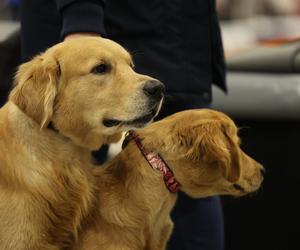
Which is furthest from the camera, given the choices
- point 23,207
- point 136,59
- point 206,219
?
point 206,219

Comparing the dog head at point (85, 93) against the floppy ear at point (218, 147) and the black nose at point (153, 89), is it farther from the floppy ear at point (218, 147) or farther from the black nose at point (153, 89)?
the floppy ear at point (218, 147)

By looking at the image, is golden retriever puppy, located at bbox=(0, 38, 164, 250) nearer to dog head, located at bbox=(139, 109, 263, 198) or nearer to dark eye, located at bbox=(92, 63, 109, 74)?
dark eye, located at bbox=(92, 63, 109, 74)

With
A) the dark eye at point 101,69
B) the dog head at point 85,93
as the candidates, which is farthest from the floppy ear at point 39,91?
the dark eye at point 101,69

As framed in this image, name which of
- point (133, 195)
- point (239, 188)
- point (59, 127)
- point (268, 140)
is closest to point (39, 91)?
point (59, 127)

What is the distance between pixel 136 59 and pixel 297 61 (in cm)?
120

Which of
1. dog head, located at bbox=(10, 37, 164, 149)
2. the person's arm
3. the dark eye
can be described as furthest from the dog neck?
the person's arm

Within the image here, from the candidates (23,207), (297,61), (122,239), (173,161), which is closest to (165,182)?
(173,161)

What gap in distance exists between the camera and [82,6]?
5.97 feet

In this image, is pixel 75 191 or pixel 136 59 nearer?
pixel 75 191

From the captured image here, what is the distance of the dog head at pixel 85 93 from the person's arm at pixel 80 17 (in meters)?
0.05

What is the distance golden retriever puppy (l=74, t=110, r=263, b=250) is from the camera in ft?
6.02

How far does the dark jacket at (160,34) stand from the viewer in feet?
6.68

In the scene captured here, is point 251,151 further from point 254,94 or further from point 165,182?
point 165,182

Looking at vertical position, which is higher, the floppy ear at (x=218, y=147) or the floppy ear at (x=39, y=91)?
the floppy ear at (x=39, y=91)
